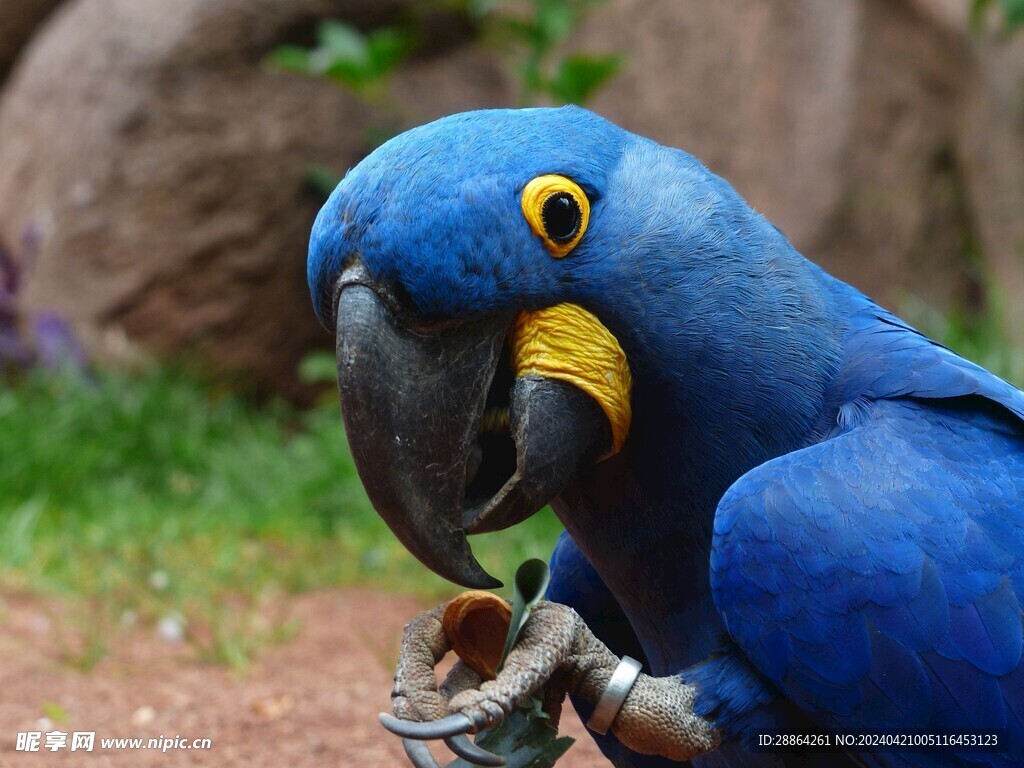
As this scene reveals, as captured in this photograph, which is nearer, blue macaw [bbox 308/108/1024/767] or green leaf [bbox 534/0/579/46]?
blue macaw [bbox 308/108/1024/767]

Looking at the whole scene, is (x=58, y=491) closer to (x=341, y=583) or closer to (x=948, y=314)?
(x=341, y=583)

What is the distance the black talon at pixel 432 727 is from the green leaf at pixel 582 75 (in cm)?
307

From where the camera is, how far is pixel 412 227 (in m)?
1.47

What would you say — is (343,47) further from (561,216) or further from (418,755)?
(418,755)

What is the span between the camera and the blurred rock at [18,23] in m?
6.04

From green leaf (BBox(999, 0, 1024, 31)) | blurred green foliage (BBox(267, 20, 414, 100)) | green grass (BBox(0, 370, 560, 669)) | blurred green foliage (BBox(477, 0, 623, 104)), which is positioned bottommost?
green grass (BBox(0, 370, 560, 669))

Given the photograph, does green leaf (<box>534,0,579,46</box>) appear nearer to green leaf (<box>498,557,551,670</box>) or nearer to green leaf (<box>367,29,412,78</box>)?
green leaf (<box>367,29,412,78</box>)

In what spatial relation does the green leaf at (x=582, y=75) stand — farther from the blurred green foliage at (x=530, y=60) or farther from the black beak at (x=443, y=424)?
the black beak at (x=443, y=424)

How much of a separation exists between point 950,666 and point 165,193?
15.5 feet

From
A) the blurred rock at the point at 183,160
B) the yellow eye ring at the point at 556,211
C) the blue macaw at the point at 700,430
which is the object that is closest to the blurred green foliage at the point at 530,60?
the blurred rock at the point at 183,160

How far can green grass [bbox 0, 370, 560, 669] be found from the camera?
11.4ft

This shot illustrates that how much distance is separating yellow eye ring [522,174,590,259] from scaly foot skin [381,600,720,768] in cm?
49

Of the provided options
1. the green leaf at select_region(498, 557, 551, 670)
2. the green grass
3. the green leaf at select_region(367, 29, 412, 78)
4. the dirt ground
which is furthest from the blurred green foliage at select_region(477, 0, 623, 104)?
the green leaf at select_region(498, 557, 551, 670)

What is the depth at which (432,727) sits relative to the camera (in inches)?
56.3
